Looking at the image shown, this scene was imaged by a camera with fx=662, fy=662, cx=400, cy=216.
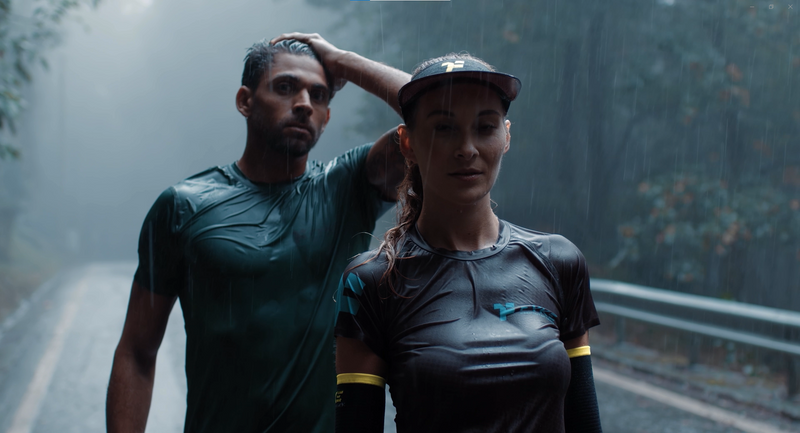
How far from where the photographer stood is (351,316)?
156 centimetres

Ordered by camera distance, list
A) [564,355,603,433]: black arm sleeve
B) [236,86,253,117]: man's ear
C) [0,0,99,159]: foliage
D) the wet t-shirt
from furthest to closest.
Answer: [0,0,99,159]: foliage, [236,86,253,117]: man's ear, [564,355,603,433]: black arm sleeve, the wet t-shirt

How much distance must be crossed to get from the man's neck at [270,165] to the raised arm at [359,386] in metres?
1.11

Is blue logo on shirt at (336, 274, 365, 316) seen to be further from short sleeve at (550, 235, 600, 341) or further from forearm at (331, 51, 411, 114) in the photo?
forearm at (331, 51, 411, 114)

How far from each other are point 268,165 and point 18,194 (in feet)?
82.7

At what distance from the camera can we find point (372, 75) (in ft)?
8.14

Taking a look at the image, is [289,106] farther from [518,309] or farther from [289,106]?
[518,309]

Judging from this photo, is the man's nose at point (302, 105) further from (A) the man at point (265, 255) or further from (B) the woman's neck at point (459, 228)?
(B) the woman's neck at point (459, 228)

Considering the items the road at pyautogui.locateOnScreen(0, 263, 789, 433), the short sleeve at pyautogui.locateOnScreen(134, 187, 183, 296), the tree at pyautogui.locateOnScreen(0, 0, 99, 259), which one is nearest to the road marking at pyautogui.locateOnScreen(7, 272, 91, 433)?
the road at pyautogui.locateOnScreen(0, 263, 789, 433)

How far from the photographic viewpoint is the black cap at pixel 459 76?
62.4 inches

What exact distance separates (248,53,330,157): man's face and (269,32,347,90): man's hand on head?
0.07 meters

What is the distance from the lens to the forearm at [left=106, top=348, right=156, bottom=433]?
2354 mm

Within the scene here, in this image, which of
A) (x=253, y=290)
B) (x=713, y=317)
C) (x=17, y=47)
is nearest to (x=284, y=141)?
(x=253, y=290)

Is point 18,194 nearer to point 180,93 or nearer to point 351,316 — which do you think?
point 351,316

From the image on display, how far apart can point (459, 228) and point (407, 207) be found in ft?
0.72
